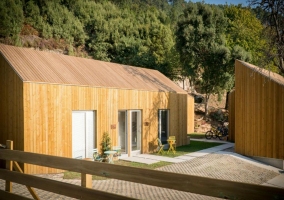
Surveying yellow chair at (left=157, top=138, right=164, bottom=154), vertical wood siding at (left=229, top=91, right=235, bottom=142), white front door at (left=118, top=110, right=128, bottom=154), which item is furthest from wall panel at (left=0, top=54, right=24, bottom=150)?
vertical wood siding at (left=229, top=91, right=235, bottom=142)

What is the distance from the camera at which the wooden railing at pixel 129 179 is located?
7.52 feet

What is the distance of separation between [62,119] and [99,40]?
89.9 feet

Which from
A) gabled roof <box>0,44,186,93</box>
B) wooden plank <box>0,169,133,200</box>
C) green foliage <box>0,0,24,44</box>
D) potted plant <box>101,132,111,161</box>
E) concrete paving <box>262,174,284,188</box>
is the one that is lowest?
concrete paving <box>262,174,284,188</box>

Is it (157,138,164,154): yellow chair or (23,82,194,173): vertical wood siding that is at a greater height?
(23,82,194,173): vertical wood siding

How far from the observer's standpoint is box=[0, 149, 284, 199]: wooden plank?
88.7 inches

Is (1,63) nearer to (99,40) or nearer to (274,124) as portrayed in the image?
(274,124)

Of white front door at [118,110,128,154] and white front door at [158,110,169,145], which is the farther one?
white front door at [158,110,169,145]

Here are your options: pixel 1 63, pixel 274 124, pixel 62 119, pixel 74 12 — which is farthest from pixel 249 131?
pixel 74 12

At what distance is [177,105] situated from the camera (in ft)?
58.0

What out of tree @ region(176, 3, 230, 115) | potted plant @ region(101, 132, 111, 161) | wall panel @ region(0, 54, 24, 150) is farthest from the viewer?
tree @ region(176, 3, 230, 115)

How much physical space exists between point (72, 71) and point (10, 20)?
1878 centimetres

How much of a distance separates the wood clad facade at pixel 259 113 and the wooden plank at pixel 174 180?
11037 millimetres

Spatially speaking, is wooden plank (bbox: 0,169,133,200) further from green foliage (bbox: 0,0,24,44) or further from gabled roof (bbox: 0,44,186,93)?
green foliage (bbox: 0,0,24,44)

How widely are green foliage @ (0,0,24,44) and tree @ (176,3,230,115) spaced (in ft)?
54.5
